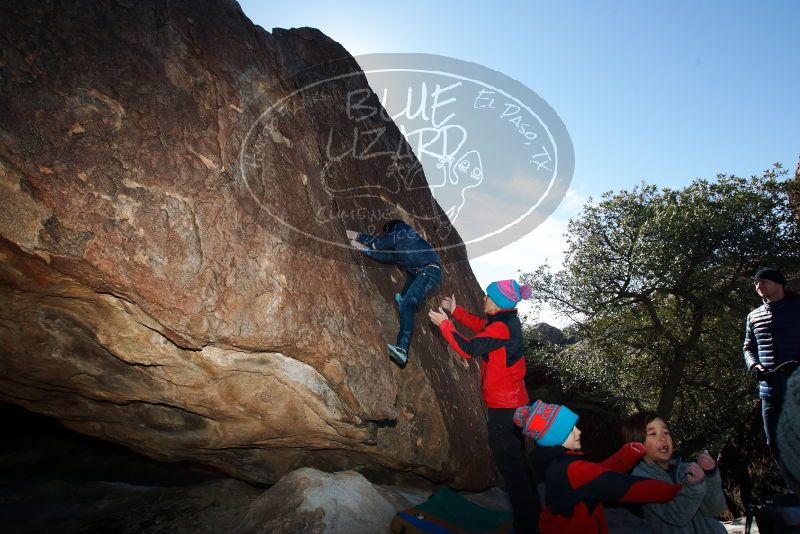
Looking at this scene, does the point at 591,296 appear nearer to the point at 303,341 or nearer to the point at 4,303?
the point at 303,341

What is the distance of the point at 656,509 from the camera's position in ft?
11.1

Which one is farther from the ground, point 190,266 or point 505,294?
point 505,294

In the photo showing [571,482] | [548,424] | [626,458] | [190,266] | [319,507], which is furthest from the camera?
[319,507]

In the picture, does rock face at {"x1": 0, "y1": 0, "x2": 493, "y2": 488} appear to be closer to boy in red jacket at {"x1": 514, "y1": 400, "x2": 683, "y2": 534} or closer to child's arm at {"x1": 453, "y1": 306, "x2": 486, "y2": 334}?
child's arm at {"x1": 453, "y1": 306, "x2": 486, "y2": 334}

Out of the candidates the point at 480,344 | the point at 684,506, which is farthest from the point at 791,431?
the point at 480,344

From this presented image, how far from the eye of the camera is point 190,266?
11.7ft

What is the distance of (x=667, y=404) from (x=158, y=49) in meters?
15.7

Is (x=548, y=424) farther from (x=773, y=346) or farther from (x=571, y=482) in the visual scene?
(x=773, y=346)

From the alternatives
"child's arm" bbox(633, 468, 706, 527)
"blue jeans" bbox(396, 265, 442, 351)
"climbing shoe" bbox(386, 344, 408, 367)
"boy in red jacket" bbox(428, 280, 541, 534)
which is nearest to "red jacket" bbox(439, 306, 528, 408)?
"boy in red jacket" bbox(428, 280, 541, 534)

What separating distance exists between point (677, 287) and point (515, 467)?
12230 mm

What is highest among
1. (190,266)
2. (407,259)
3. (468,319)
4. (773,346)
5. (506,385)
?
(407,259)

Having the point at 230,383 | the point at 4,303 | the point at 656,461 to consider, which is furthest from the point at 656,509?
the point at 4,303

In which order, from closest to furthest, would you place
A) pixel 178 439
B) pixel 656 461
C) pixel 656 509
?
1. pixel 656 509
2. pixel 656 461
3. pixel 178 439

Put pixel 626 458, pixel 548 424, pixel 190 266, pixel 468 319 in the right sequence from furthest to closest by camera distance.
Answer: pixel 468 319, pixel 190 266, pixel 626 458, pixel 548 424
